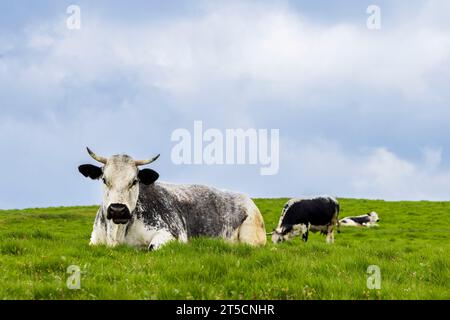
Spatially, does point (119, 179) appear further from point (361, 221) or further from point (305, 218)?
point (361, 221)

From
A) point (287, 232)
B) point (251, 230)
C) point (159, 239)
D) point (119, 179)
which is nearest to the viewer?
point (119, 179)

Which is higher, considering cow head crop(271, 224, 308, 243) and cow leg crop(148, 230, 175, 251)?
cow leg crop(148, 230, 175, 251)

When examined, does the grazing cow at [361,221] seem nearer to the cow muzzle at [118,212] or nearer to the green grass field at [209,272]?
the green grass field at [209,272]

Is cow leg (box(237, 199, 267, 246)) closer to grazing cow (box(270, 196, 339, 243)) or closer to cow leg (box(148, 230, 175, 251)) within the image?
cow leg (box(148, 230, 175, 251))

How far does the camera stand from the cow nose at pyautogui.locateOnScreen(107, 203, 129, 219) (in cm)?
1193

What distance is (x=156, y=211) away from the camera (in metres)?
13.5

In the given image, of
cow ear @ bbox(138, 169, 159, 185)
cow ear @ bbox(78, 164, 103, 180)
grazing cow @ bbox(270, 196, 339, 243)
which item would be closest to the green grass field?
→ cow ear @ bbox(78, 164, 103, 180)

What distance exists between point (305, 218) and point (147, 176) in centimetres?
1522

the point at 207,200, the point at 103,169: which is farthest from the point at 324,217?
the point at 103,169

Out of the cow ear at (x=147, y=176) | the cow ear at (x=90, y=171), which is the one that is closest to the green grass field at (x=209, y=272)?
the cow ear at (x=90, y=171)

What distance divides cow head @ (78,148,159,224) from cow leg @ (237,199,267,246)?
3.11 m

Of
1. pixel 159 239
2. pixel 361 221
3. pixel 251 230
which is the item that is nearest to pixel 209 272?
pixel 159 239
